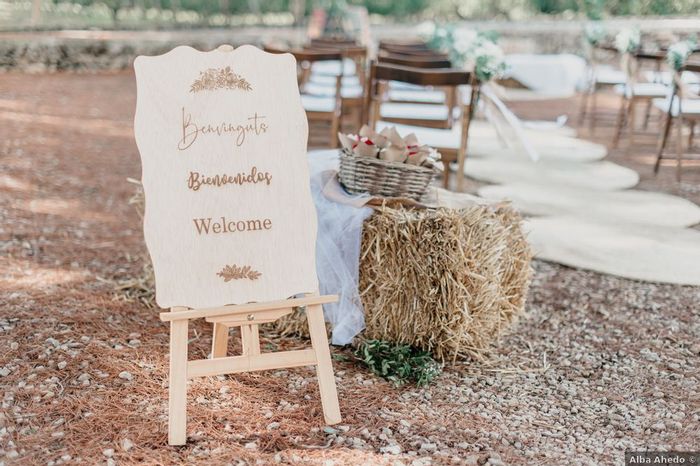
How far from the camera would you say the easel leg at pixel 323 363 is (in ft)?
7.98

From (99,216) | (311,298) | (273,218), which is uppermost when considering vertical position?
(273,218)

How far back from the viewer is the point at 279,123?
2398 millimetres

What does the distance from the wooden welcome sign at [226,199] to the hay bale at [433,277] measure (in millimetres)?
609

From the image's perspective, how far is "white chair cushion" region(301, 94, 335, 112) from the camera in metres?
5.70

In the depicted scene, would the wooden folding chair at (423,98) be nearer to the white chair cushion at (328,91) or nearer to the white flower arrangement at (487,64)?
the white chair cushion at (328,91)

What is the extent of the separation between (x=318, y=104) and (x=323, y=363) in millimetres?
3645

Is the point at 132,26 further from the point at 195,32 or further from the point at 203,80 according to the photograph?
the point at 203,80

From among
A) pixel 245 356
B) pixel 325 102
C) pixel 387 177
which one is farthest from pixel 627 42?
pixel 245 356

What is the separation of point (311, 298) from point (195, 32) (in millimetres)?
11150

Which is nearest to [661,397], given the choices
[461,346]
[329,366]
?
[461,346]

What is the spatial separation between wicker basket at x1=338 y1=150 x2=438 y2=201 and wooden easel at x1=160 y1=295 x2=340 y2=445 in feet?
2.73

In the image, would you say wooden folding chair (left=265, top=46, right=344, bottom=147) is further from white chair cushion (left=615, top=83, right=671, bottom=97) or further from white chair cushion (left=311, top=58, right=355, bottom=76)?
white chair cushion (left=615, top=83, right=671, bottom=97)

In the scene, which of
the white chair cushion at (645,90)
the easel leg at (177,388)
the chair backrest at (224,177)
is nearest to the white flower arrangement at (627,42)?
the white chair cushion at (645,90)

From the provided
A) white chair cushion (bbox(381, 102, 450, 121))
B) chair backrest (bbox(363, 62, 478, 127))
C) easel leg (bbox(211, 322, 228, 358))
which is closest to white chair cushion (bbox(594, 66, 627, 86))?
white chair cushion (bbox(381, 102, 450, 121))
